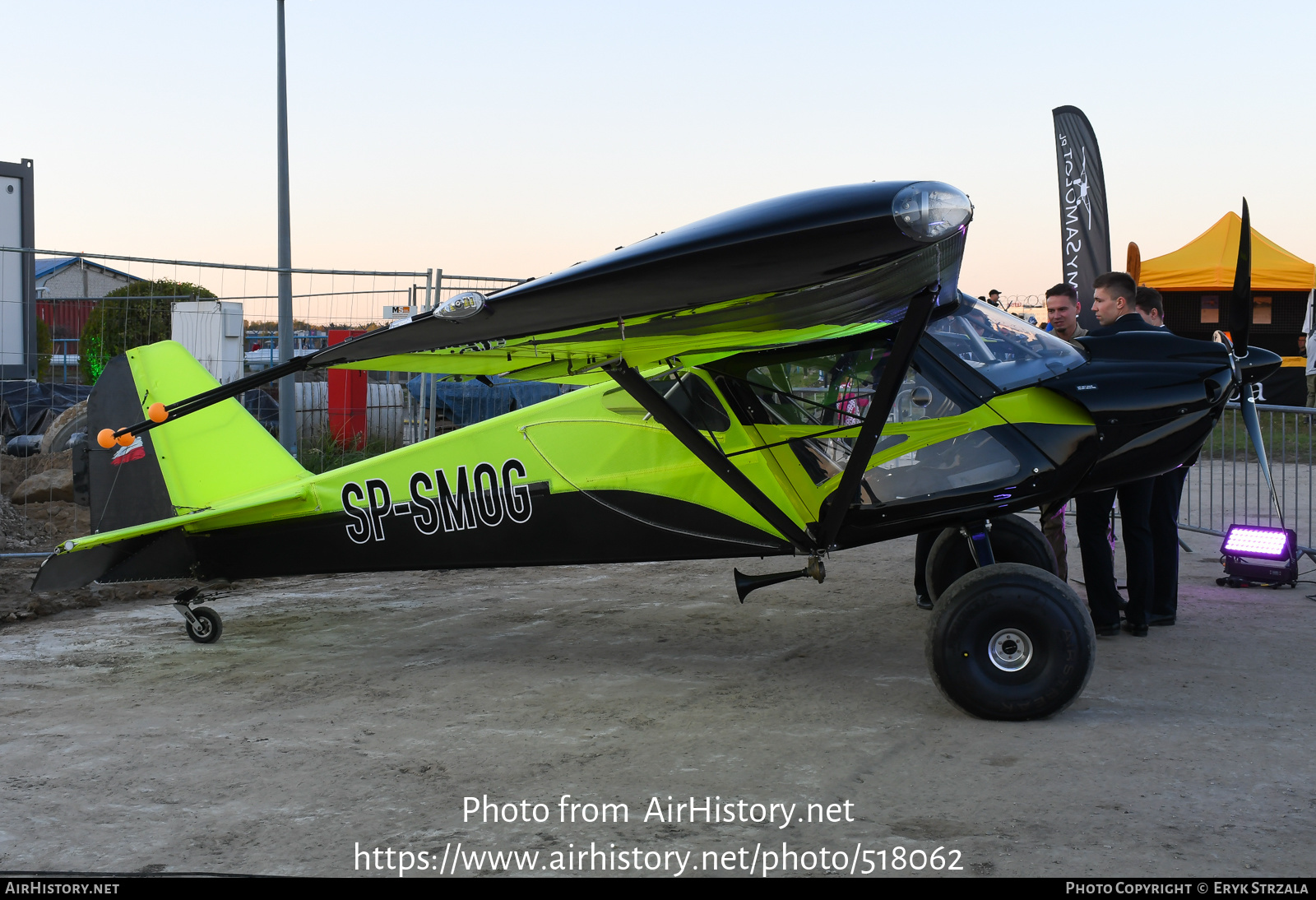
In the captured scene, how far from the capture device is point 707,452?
4828 mm

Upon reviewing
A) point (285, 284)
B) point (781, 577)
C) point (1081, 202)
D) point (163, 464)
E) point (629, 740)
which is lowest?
point (629, 740)

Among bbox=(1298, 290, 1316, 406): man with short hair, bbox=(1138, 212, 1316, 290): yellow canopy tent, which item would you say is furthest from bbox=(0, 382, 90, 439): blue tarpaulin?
bbox=(1138, 212, 1316, 290): yellow canopy tent

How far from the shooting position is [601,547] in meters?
5.29

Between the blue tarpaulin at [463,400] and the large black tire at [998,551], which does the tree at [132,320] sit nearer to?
the blue tarpaulin at [463,400]

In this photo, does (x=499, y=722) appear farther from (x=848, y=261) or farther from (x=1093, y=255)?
(x=1093, y=255)

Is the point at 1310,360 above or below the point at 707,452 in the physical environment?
above

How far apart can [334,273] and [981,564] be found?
23.9ft

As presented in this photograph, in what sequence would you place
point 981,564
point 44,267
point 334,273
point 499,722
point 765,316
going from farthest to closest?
point 44,267 < point 334,273 < point 981,564 < point 499,722 < point 765,316

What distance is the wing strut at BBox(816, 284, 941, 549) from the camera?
4215mm

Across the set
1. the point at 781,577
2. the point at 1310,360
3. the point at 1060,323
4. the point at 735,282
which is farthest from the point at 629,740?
the point at 1310,360

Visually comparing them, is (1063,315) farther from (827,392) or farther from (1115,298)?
(827,392)

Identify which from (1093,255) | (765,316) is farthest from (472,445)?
(1093,255)

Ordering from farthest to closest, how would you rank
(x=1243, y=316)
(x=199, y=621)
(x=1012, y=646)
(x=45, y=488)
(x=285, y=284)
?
1. (x=285, y=284)
2. (x=45, y=488)
3. (x=199, y=621)
4. (x=1243, y=316)
5. (x=1012, y=646)

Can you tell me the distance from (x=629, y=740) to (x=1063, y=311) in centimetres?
435
